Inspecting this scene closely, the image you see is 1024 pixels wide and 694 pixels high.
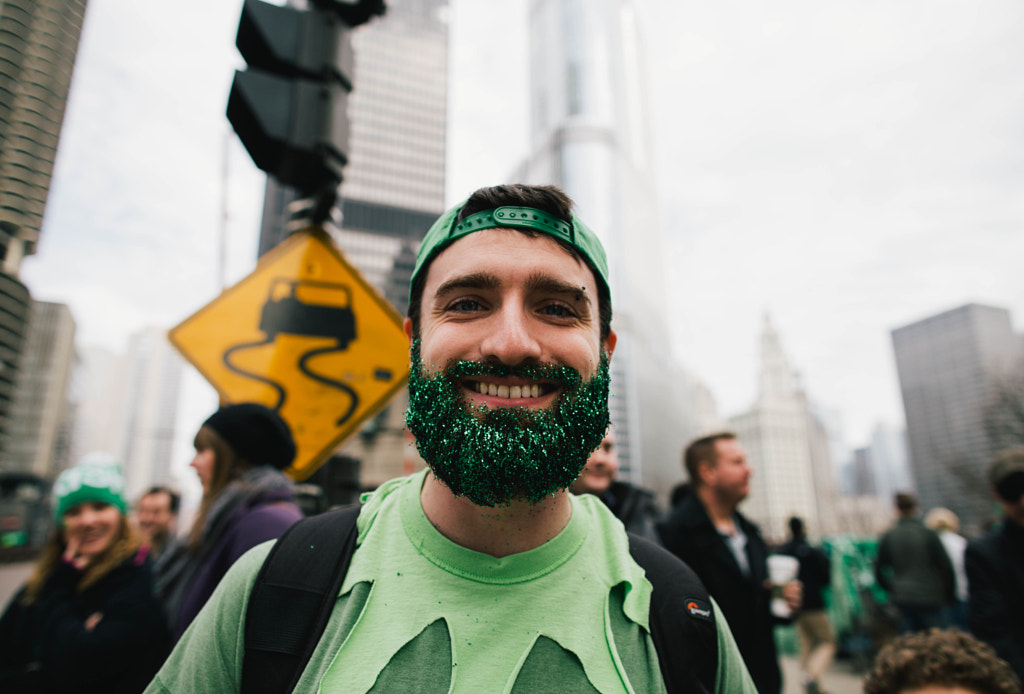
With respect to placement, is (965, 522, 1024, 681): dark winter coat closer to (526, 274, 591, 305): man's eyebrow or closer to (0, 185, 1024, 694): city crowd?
(0, 185, 1024, 694): city crowd

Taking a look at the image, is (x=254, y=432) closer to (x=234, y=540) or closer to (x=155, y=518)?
(x=234, y=540)

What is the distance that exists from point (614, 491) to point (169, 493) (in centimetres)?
544

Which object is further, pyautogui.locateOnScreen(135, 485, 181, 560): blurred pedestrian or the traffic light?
pyautogui.locateOnScreen(135, 485, 181, 560): blurred pedestrian

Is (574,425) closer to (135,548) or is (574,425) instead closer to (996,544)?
(135,548)

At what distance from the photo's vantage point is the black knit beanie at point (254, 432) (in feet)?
8.45

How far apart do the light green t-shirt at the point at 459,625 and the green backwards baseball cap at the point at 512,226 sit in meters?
0.66

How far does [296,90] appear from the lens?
304 cm

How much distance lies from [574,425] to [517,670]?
19.9 inches

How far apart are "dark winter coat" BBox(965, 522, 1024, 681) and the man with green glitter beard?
8.35 feet

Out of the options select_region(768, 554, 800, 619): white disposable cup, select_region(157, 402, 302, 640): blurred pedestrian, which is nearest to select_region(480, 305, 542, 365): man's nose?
select_region(157, 402, 302, 640): blurred pedestrian

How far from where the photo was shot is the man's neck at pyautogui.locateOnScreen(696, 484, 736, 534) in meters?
3.98

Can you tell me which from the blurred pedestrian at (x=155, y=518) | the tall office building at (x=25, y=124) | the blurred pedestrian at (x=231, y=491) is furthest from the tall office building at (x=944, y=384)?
the tall office building at (x=25, y=124)

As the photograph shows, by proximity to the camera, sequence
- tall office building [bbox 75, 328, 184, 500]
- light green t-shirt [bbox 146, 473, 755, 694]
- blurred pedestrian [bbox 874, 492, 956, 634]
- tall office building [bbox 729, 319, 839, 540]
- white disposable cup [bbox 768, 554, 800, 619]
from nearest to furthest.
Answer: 1. light green t-shirt [bbox 146, 473, 755, 694]
2. white disposable cup [bbox 768, 554, 800, 619]
3. blurred pedestrian [bbox 874, 492, 956, 634]
4. tall office building [bbox 75, 328, 184, 500]
5. tall office building [bbox 729, 319, 839, 540]

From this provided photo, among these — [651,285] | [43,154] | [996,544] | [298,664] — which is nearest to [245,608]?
[298,664]
